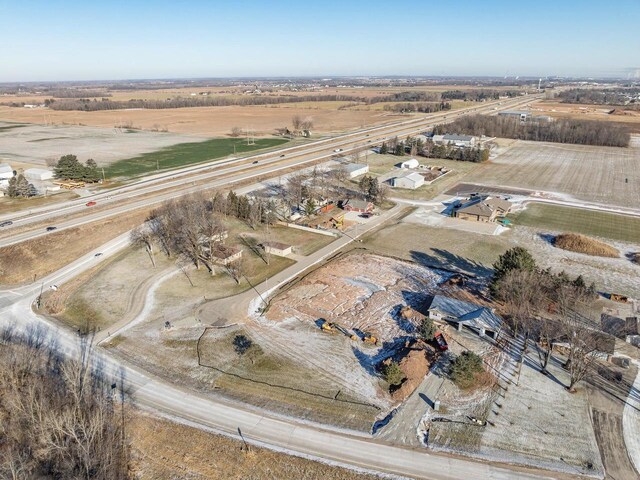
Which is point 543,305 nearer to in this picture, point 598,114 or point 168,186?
point 168,186

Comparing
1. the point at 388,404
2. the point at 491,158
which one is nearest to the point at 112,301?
the point at 388,404

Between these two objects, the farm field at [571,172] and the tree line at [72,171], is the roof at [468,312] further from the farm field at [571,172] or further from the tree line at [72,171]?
the tree line at [72,171]

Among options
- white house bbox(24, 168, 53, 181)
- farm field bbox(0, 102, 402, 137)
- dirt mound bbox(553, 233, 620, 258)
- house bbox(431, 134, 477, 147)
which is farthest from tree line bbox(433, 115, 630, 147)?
white house bbox(24, 168, 53, 181)

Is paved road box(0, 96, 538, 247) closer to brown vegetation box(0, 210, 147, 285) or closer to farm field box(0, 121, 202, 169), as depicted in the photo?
brown vegetation box(0, 210, 147, 285)

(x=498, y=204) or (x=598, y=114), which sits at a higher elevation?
(x=598, y=114)

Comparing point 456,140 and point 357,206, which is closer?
point 357,206

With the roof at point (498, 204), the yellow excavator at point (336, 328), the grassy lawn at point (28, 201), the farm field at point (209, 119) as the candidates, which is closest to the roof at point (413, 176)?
the roof at point (498, 204)

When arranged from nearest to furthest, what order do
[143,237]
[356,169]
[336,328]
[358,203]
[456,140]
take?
[336,328] → [143,237] → [358,203] → [356,169] → [456,140]

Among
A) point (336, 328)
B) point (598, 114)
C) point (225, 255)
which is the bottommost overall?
point (336, 328)

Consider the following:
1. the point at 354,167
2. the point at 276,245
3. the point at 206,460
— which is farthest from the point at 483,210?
the point at 206,460
